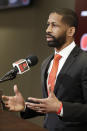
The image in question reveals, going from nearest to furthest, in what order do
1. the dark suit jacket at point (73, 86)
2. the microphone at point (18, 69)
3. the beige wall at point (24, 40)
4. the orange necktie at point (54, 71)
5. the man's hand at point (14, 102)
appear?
the microphone at point (18, 69) < the man's hand at point (14, 102) < the dark suit jacket at point (73, 86) < the orange necktie at point (54, 71) < the beige wall at point (24, 40)

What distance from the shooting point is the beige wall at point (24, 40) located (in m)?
3.63

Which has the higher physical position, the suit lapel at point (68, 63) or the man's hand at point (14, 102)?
the suit lapel at point (68, 63)

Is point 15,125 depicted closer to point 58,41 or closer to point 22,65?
point 22,65

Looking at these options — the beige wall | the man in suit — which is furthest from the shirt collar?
the beige wall

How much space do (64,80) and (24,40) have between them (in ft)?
7.32

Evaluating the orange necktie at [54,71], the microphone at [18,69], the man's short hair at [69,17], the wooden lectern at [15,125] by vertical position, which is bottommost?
the wooden lectern at [15,125]

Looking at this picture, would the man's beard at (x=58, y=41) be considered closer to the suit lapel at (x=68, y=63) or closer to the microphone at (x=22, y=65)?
the suit lapel at (x=68, y=63)

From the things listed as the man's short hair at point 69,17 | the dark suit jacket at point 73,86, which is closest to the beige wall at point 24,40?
the man's short hair at point 69,17

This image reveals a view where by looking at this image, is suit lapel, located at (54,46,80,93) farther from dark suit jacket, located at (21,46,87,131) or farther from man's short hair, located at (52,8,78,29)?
man's short hair, located at (52,8,78,29)

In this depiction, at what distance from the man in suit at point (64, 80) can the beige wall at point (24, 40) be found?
5.59ft

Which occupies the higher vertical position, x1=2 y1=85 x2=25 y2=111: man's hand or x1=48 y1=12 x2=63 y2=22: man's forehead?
x1=48 y1=12 x2=63 y2=22: man's forehead

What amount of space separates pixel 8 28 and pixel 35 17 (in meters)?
0.44

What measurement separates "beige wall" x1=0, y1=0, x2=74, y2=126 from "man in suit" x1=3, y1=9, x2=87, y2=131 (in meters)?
1.70

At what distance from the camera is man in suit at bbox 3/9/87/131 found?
5.12ft
